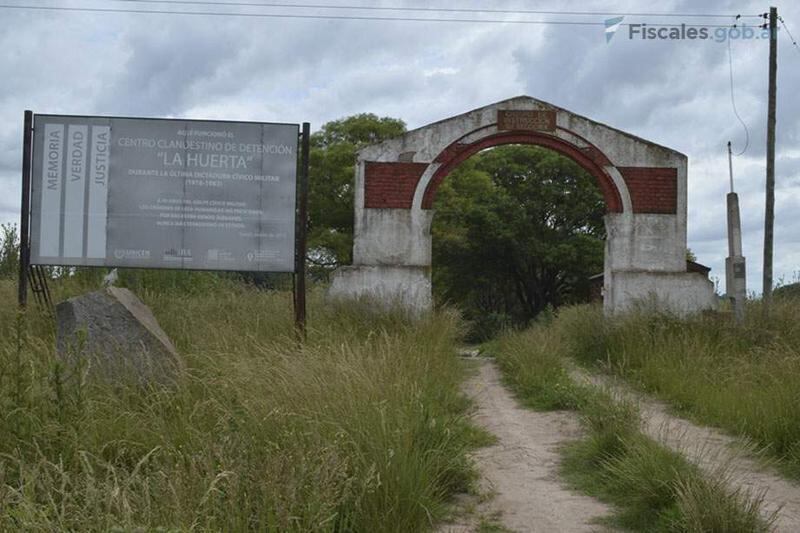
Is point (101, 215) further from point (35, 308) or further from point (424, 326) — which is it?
point (424, 326)

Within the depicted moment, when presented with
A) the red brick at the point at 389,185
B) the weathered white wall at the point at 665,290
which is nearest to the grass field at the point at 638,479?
the weathered white wall at the point at 665,290

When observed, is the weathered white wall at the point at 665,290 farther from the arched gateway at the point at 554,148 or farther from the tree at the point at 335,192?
the tree at the point at 335,192

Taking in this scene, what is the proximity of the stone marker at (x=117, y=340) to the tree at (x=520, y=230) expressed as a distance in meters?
25.6

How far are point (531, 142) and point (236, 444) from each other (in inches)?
450

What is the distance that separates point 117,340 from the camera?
7.67m

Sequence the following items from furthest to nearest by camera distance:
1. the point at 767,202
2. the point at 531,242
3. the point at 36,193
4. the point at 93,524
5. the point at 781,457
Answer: the point at 531,242 < the point at 767,202 < the point at 36,193 < the point at 781,457 < the point at 93,524

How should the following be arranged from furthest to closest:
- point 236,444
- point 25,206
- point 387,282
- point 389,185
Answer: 1. point 389,185
2. point 387,282
3. point 25,206
4. point 236,444

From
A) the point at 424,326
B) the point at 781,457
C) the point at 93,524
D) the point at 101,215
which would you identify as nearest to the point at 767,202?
the point at 424,326

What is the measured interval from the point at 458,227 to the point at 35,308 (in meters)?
24.4

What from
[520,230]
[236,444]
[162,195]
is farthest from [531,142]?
[520,230]

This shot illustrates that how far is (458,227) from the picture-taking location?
3394cm

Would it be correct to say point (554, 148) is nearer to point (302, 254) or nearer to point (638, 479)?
point (302, 254)

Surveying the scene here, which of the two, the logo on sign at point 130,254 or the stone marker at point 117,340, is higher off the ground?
the logo on sign at point 130,254

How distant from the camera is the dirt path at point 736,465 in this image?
525 centimetres
